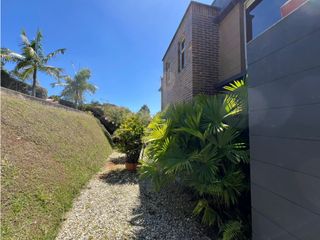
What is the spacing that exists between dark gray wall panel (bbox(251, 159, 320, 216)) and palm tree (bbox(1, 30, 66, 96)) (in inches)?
679

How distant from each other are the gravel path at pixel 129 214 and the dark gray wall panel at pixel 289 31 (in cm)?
335

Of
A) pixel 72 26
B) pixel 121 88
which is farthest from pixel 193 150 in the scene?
pixel 121 88

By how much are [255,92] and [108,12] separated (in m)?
7.91

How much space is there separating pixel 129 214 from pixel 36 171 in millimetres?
2401

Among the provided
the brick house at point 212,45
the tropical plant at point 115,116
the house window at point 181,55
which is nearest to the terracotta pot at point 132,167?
the brick house at point 212,45

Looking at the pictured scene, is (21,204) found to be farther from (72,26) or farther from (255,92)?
(72,26)

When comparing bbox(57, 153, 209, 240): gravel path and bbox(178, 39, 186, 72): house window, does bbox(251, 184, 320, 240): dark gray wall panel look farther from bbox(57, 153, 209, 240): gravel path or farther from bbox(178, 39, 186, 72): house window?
bbox(178, 39, 186, 72): house window

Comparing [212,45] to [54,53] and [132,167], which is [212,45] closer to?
[132,167]

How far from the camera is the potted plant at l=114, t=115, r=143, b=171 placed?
820 cm

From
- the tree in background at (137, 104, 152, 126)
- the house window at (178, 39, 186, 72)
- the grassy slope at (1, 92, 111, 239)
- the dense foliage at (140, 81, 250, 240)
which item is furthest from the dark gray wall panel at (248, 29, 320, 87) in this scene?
the tree in background at (137, 104, 152, 126)

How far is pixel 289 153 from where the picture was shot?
2.09 metres

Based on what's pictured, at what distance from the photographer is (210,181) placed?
3.38 metres

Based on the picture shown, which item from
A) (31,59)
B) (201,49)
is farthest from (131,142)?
(31,59)

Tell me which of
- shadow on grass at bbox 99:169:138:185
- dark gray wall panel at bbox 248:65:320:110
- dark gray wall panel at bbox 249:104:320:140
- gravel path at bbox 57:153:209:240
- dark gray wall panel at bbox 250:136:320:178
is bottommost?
gravel path at bbox 57:153:209:240
